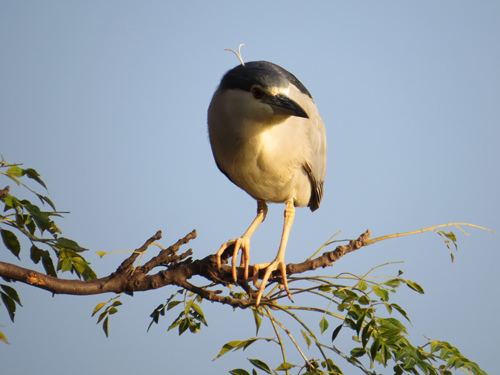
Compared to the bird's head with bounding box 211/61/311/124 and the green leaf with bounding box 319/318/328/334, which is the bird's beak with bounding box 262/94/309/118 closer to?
the bird's head with bounding box 211/61/311/124

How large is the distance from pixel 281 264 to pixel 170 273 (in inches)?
19.4

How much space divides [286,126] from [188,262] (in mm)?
677

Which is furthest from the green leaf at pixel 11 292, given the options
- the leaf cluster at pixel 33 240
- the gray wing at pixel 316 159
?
the gray wing at pixel 316 159

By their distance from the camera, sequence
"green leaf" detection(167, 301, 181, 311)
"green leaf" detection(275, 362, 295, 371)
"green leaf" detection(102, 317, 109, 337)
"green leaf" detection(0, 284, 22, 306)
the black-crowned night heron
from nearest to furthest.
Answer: "green leaf" detection(0, 284, 22, 306) → "green leaf" detection(275, 362, 295, 371) → "green leaf" detection(102, 317, 109, 337) → "green leaf" detection(167, 301, 181, 311) → the black-crowned night heron

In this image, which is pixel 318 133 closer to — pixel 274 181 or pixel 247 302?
pixel 274 181

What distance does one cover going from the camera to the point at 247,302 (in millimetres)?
1497

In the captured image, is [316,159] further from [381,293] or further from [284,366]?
[284,366]

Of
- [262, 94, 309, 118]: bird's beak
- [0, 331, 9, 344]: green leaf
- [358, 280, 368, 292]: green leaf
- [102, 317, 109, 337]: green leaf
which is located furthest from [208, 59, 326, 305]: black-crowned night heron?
[0, 331, 9, 344]: green leaf

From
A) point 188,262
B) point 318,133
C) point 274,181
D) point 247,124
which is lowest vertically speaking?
point 188,262

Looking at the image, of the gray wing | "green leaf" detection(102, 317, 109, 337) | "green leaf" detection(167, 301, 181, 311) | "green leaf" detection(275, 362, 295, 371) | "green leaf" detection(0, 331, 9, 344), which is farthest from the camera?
the gray wing

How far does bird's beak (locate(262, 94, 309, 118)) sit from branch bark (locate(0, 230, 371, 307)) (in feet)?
1.63

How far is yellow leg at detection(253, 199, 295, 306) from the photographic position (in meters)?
1.68

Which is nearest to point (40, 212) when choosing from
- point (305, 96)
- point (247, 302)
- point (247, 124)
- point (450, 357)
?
point (247, 302)

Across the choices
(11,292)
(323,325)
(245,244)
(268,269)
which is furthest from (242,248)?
(11,292)
